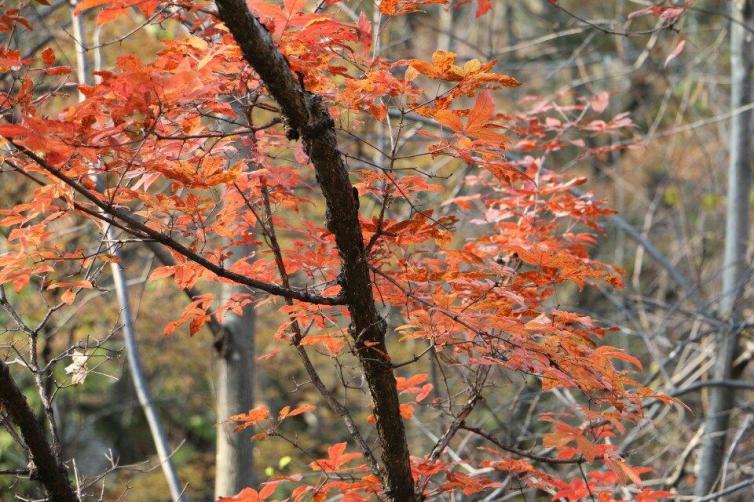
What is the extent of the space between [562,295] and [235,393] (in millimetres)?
6718

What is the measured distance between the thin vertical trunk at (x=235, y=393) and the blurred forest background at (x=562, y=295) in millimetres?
1520

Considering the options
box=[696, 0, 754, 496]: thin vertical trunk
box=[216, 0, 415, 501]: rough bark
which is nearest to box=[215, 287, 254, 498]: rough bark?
box=[216, 0, 415, 501]: rough bark

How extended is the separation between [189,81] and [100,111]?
0.99ft

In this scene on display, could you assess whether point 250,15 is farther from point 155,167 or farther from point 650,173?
point 650,173

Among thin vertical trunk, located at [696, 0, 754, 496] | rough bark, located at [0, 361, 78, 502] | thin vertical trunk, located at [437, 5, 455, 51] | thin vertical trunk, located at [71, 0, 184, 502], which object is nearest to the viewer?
rough bark, located at [0, 361, 78, 502]

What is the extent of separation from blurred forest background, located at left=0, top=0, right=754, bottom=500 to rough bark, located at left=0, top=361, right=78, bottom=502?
2345 millimetres

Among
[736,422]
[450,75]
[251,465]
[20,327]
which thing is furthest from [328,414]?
[450,75]

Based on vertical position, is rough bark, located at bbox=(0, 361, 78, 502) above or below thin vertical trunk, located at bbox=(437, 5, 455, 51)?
below

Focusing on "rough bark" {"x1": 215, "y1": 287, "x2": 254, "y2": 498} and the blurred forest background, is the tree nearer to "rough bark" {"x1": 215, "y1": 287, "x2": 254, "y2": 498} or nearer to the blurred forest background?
"rough bark" {"x1": 215, "y1": 287, "x2": 254, "y2": 498}

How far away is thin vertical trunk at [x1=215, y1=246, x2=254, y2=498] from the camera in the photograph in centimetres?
275

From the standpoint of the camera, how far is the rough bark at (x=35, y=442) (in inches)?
61.2

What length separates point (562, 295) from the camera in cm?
891

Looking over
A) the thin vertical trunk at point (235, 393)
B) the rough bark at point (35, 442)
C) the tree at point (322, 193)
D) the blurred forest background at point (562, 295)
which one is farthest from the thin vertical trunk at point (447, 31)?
the rough bark at point (35, 442)

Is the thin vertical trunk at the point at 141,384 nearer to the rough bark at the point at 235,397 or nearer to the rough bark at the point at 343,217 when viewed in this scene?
the rough bark at the point at 235,397
